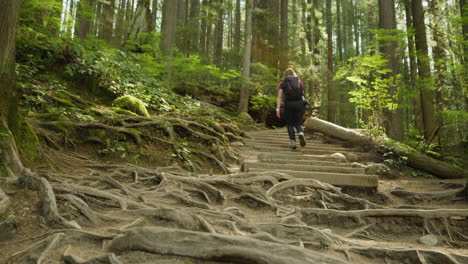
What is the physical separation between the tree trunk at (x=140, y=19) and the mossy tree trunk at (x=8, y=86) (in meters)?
9.86

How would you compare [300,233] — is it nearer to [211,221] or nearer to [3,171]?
[211,221]

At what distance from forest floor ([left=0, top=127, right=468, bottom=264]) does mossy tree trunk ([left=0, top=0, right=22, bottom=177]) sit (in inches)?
17.9

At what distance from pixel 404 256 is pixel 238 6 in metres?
30.2

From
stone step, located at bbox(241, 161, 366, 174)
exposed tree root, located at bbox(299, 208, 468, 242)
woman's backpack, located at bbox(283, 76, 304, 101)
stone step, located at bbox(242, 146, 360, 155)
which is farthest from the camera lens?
stone step, located at bbox(242, 146, 360, 155)

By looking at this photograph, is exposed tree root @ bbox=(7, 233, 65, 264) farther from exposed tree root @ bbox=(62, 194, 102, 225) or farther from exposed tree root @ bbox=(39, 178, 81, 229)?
exposed tree root @ bbox=(62, 194, 102, 225)

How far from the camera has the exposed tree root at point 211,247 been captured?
6.49 ft

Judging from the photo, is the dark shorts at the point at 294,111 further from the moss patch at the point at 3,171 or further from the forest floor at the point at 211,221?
the moss patch at the point at 3,171

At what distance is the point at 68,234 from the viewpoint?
7.68 feet

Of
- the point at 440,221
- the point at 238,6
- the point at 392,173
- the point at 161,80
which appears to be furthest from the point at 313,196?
the point at 238,6

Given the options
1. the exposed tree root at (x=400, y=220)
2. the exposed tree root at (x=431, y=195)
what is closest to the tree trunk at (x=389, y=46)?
the exposed tree root at (x=431, y=195)

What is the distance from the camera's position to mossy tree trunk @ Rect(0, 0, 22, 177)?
3273 mm

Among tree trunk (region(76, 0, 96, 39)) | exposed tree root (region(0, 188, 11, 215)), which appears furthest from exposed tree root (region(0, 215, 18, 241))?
tree trunk (region(76, 0, 96, 39))

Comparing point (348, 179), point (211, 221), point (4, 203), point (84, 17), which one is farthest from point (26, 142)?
point (84, 17)

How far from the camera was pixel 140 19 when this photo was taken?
12859mm
